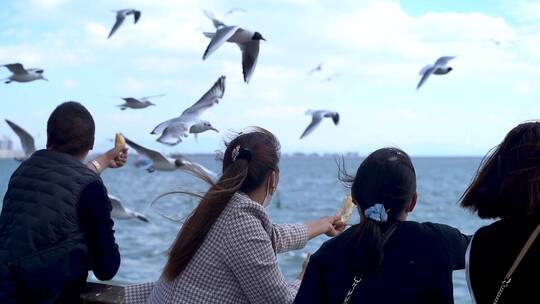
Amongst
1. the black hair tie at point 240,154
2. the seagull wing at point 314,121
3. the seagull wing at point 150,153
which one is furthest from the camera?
the seagull wing at point 314,121

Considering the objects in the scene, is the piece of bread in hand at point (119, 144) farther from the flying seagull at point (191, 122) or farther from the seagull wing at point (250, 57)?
the seagull wing at point (250, 57)

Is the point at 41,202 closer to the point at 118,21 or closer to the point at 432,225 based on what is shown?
the point at 432,225

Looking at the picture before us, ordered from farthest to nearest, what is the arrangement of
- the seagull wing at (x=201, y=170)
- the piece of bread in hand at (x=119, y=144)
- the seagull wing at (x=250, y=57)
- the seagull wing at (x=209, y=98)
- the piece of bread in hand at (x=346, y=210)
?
the seagull wing at (x=250, y=57), the seagull wing at (x=209, y=98), the piece of bread in hand at (x=119, y=144), the piece of bread in hand at (x=346, y=210), the seagull wing at (x=201, y=170)

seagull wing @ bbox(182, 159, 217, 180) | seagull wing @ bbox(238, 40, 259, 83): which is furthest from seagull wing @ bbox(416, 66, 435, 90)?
seagull wing @ bbox(182, 159, 217, 180)

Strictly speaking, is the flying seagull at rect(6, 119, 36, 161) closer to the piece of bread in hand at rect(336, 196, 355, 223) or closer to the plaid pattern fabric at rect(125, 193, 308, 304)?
the piece of bread in hand at rect(336, 196, 355, 223)

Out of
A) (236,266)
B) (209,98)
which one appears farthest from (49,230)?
(209,98)

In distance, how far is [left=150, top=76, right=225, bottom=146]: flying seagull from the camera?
5.58m

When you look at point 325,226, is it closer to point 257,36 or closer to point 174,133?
point 174,133

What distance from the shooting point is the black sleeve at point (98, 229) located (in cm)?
351

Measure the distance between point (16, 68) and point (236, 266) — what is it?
4834mm

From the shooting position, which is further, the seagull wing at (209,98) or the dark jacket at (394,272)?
the seagull wing at (209,98)

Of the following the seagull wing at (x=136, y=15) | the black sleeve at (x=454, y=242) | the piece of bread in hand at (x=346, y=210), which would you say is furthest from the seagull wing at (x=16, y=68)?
the black sleeve at (x=454, y=242)

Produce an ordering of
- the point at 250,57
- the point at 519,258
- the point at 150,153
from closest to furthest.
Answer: the point at 519,258, the point at 150,153, the point at 250,57

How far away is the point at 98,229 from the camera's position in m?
3.53
